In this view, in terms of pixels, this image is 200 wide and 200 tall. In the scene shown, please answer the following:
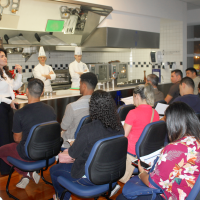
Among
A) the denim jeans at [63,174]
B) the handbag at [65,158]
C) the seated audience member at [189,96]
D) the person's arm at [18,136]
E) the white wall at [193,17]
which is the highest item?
the white wall at [193,17]

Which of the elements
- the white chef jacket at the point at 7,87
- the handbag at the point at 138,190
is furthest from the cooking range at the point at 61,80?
A: the handbag at the point at 138,190

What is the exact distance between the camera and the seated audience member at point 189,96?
289cm

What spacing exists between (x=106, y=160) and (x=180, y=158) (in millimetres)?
539

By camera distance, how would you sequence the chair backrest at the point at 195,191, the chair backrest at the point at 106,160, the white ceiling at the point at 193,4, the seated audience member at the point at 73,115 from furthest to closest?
1. the white ceiling at the point at 193,4
2. the seated audience member at the point at 73,115
3. the chair backrest at the point at 106,160
4. the chair backrest at the point at 195,191

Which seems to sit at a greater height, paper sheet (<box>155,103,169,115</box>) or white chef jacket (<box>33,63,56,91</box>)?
white chef jacket (<box>33,63,56,91</box>)

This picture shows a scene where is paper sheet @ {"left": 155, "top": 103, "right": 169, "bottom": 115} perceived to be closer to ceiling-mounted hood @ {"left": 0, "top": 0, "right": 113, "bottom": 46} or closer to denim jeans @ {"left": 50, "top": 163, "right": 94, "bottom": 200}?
denim jeans @ {"left": 50, "top": 163, "right": 94, "bottom": 200}

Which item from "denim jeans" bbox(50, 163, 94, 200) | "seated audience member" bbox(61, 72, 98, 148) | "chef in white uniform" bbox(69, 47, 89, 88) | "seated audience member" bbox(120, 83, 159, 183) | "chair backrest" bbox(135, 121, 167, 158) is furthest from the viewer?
"chef in white uniform" bbox(69, 47, 89, 88)

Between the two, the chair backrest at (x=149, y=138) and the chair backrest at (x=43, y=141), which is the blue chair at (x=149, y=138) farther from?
the chair backrest at (x=43, y=141)

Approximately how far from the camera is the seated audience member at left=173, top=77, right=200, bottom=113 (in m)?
2.89

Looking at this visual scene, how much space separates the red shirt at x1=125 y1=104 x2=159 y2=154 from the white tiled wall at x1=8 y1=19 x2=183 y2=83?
169 inches

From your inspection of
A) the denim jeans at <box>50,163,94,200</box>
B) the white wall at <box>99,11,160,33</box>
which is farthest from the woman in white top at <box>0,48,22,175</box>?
the white wall at <box>99,11,160,33</box>

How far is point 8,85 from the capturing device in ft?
10.0

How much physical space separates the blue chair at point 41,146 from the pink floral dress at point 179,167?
1.09 m

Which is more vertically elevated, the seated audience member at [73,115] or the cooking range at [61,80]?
the cooking range at [61,80]
